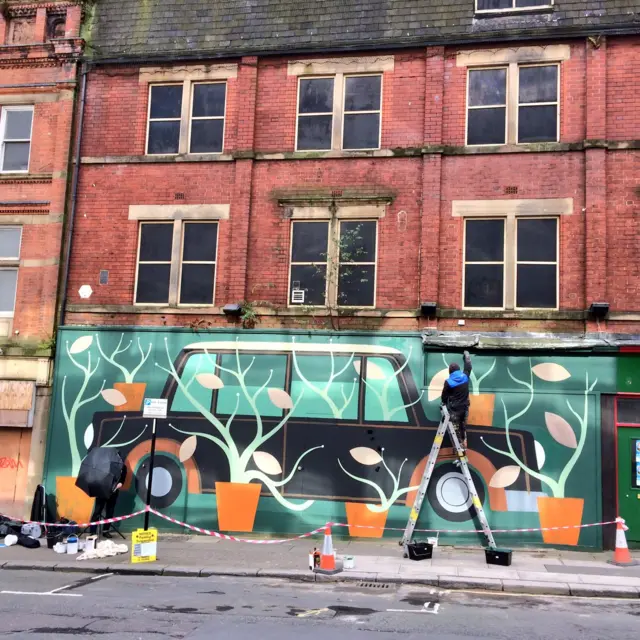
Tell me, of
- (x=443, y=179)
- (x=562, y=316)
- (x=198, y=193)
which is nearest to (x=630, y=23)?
(x=443, y=179)

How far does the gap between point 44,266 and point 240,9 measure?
719 centimetres

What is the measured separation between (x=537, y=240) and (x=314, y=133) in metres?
5.19

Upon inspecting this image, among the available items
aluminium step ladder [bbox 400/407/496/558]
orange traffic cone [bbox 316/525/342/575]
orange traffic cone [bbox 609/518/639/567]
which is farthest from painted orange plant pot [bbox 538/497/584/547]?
orange traffic cone [bbox 316/525/342/575]

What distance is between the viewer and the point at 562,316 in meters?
14.1

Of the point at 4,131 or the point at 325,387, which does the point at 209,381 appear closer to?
the point at 325,387

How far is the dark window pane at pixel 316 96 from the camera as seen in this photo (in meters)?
15.9

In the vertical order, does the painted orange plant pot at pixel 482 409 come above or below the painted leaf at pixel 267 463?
above

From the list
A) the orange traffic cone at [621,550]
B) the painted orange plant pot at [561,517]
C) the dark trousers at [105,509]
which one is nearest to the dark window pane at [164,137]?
the dark trousers at [105,509]

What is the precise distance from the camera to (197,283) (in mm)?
15773

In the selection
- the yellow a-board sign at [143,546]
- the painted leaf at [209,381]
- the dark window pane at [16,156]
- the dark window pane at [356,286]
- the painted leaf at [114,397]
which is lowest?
the yellow a-board sign at [143,546]

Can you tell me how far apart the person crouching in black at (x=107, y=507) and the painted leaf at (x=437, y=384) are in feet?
20.1

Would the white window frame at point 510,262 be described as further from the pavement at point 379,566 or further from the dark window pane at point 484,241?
the pavement at point 379,566

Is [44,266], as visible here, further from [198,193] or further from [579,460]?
[579,460]

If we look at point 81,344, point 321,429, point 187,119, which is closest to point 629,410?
point 321,429
